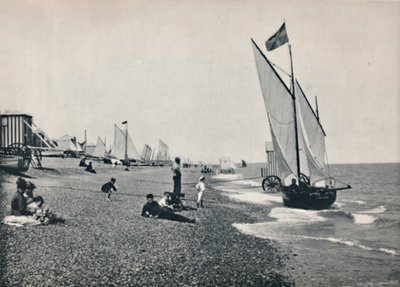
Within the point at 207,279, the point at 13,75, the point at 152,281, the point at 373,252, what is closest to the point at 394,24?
the point at 373,252

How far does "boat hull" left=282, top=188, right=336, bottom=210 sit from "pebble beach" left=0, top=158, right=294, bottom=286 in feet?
18.6

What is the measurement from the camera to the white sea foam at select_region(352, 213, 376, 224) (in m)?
14.6

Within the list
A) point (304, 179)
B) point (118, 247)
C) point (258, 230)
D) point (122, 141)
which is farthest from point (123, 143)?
point (304, 179)

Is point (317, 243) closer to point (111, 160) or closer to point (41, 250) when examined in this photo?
point (41, 250)

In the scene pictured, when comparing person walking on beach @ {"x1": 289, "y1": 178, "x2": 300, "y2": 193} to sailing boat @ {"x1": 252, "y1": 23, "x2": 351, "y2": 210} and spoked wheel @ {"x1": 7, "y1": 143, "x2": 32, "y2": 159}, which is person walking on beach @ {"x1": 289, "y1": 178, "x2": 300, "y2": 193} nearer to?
sailing boat @ {"x1": 252, "y1": 23, "x2": 351, "y2": 210}

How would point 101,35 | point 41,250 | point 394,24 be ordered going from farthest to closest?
point 394,24
point 101,35
point 41,250

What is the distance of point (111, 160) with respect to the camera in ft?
55.3

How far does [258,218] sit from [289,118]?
200 inches

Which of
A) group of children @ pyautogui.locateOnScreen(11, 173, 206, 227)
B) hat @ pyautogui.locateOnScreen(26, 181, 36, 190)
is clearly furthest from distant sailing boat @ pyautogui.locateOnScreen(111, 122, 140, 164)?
hat @ pyautogui.locateOnScreen(26, 181, 36, 190)

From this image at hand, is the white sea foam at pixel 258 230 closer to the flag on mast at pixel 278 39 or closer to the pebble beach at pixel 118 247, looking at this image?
the pebble beach at pixel 118 247

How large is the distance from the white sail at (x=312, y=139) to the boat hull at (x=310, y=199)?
66 centimetres

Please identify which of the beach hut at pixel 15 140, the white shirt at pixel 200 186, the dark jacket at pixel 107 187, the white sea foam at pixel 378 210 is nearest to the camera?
the beach hut at pixel 15 140

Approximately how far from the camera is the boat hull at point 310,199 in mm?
16770

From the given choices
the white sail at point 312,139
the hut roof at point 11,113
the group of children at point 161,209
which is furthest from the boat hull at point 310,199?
the hut roof at point 11,113
